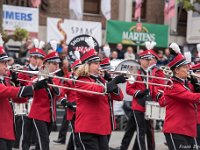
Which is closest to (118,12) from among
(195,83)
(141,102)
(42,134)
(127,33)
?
(127,33)

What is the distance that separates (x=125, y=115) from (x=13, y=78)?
26.0ft

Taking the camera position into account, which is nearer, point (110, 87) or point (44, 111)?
point (110, 87)

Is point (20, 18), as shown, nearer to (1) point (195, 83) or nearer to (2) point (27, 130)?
(2) point (27, 130)

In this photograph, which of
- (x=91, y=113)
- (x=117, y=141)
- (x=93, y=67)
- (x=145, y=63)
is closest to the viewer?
(x=91, y=113)

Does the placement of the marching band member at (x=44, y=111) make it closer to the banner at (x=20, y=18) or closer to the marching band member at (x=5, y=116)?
the marching band member at (x=5, y=116)

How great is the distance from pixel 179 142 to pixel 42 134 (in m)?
2.43

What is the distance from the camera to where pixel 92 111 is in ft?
27.0

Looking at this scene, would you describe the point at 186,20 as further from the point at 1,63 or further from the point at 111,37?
the point at 1,63

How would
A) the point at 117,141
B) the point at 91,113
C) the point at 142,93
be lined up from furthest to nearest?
the point at 117,141
the point at 142,93
the point at 91,113

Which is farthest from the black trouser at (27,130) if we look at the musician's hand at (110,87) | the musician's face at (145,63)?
the musician's hand at (110,87)

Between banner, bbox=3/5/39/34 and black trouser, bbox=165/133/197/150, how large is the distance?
11555 millimetres

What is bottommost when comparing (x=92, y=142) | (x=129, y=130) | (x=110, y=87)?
(x=129, y=130)

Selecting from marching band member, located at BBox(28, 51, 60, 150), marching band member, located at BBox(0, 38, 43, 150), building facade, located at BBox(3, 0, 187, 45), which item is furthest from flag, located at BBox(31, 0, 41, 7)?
marching band member, located at BBox(0, 38, 43, 150)

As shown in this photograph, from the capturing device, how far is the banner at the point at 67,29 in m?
20.2
